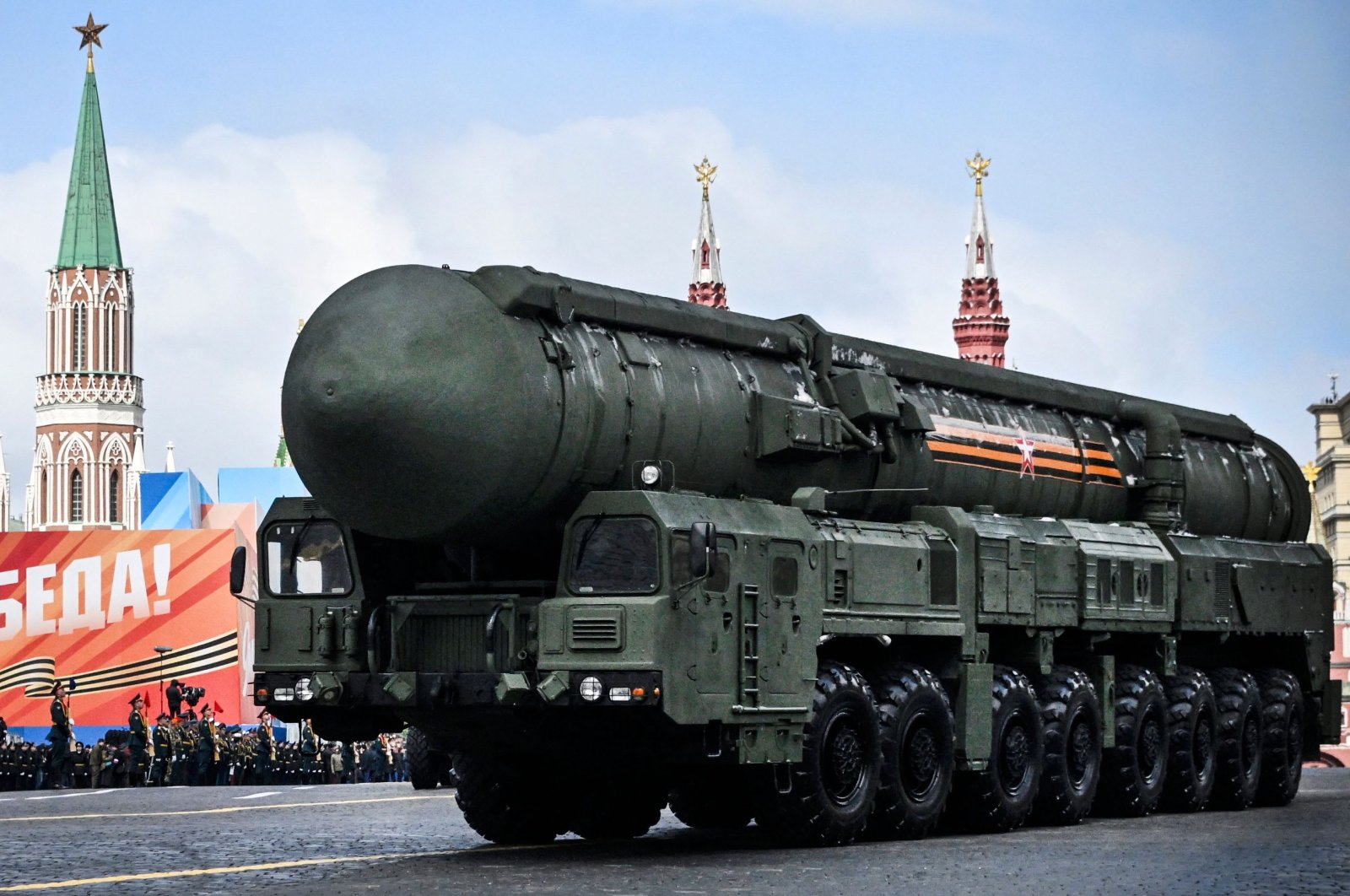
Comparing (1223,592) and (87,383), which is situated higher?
(87,383)

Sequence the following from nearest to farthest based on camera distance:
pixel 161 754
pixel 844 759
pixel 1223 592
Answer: pixel 844 759
pixel 1223 592
pixel 161 754

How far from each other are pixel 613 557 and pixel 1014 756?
5361 millimetres

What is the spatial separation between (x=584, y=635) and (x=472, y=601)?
1.16 metres

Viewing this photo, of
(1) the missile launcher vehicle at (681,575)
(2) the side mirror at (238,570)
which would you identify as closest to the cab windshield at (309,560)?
(1) the missile launcher vehicle at (681,575)

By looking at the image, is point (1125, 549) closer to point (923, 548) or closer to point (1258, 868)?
point (923, 548)

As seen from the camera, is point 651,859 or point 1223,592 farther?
point 1223,592

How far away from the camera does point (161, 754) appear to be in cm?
4000

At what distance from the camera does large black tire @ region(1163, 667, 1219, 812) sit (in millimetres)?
21875

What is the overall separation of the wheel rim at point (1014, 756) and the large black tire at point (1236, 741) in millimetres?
4148

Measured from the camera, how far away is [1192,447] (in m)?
24.3

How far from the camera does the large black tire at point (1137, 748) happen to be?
20.9m

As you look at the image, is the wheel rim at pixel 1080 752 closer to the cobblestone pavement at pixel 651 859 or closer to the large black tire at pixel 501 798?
the cobblestone pavement at pixel 651 859

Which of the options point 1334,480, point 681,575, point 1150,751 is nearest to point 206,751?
point 1150,751

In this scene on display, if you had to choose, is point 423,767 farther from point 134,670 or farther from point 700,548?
point 134,670
